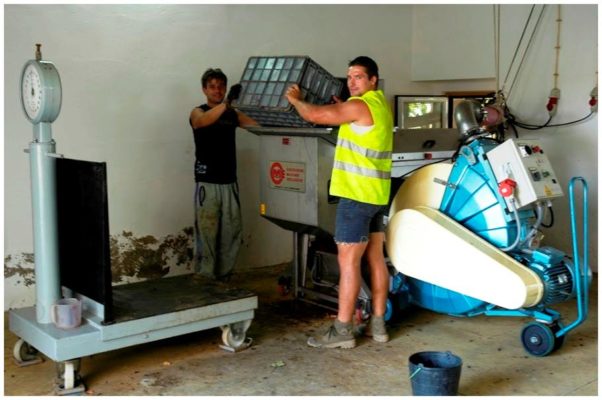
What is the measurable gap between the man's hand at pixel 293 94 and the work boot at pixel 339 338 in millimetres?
1174

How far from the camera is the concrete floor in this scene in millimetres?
3309

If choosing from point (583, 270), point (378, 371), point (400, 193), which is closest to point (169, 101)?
point (400, 193)

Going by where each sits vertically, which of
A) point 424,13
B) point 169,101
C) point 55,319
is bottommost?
point 55,319

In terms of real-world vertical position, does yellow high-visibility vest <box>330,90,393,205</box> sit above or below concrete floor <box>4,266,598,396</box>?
above

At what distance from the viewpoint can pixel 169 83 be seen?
502 centimetres

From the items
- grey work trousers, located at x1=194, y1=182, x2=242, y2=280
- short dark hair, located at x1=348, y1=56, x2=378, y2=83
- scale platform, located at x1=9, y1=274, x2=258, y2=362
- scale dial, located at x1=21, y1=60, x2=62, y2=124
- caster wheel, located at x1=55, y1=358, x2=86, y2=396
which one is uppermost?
short dark hair, located at x1=348, y1=56, x2=378, y2=83

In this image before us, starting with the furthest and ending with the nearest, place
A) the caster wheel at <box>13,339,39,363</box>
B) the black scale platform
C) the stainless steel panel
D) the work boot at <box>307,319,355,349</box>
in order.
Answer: the stainless steel panel, the work boot at <box>307,319,355,349</box>, the caster wheel at <box>13,339,39,363</box>, the black scale platform

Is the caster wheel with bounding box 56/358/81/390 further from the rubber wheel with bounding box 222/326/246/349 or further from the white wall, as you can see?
the white wall

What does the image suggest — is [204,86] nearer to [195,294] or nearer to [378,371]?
[195,294]

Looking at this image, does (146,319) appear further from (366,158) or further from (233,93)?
(233,93)

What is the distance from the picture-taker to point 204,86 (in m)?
4.62

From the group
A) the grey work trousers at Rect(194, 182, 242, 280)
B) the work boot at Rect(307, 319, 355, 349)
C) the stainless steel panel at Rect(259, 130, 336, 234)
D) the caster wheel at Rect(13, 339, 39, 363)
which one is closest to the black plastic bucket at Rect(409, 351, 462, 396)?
the work boot at Rect(307, 319, 355, 349)

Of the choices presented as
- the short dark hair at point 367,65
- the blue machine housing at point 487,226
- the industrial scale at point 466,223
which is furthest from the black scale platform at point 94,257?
the short dark hair at point 367,65

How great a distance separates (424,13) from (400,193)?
8.75 feet
